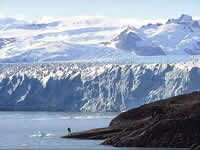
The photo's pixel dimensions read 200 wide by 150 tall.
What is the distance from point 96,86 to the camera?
165 meters

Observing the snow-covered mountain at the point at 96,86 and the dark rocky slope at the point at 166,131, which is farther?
the snow-covered mountain at the point at 96,86

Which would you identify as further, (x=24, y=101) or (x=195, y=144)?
(x=24, y=101)

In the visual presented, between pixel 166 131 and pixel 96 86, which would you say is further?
pixel 96 86

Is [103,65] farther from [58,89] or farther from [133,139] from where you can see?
[133,139]

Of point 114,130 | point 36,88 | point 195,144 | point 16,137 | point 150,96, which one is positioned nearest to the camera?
point 195,144

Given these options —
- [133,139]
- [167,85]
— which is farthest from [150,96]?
[133,139]

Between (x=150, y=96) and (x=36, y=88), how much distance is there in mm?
27213

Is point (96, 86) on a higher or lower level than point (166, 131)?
lower

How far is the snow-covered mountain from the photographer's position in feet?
519

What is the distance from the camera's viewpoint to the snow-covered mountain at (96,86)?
158250 millimetres

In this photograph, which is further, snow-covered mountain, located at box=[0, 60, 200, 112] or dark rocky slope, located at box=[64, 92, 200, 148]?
snow-covered mountain, located at box=[0, 60, 200, 112]

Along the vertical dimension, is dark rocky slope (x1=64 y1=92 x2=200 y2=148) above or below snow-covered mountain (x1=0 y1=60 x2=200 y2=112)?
above

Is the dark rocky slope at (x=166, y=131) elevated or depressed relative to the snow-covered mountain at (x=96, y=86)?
elevated

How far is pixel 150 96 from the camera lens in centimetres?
15788
